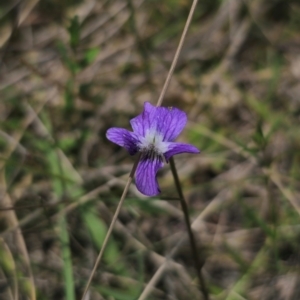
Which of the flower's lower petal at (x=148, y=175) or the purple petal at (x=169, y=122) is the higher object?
the purple petal at (x=169, y=122)

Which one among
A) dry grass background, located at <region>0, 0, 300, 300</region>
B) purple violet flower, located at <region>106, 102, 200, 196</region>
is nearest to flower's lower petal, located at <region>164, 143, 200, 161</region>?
purple violet flower, located at <region>106, 102, 200, 196</region>

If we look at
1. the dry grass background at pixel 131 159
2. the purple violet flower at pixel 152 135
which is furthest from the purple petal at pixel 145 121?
the dry grass background at pixel 131 159

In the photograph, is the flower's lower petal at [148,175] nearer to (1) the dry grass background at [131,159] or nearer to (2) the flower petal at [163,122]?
(2) the flower petal at [163,122]

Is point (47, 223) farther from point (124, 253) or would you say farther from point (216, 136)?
point (216, 136)

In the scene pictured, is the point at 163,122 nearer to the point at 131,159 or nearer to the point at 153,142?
the point at 153,142

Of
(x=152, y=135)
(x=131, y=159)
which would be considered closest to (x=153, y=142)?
(x=152, y=135)

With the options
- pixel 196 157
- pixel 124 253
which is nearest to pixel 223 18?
pixel 196 157
